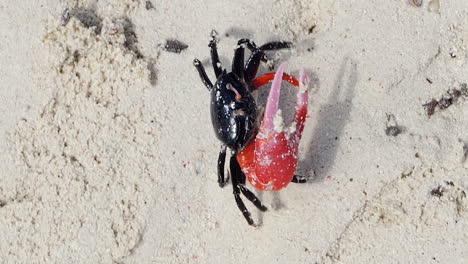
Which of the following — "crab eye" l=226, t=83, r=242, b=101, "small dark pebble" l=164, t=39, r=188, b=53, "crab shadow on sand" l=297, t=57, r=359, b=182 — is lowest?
"crab shadow on sand" l=297, t=57, r=359, b=182

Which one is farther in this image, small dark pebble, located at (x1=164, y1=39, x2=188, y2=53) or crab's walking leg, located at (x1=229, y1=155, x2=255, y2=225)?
small dark pebble, located at (x1=164, y1=39, x2=188, y2=53)

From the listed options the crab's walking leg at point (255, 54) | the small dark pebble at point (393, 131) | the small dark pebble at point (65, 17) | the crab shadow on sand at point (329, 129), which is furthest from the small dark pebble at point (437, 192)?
the small dark pebble at point (65, 17)

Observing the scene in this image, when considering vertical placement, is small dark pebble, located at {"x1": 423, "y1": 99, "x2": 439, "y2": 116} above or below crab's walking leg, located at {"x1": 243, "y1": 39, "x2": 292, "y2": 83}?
below

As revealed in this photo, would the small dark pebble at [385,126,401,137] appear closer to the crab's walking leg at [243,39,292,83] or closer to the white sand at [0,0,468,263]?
the white sand at [0,0,468,263]

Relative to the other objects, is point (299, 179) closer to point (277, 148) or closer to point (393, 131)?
point (277, 148)

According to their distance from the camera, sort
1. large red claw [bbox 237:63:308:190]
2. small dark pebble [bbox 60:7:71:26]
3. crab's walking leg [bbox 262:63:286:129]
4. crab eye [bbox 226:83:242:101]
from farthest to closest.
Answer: small dark pebble [bbox 60:7:71:26]
crab eye [bbox 226:83:242:101]
large red claw [bbox 237:63:308:190]
crab's walking leg [bbox 262:63:286:129]

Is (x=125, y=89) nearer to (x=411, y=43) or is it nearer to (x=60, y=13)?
(x=60, y=13)

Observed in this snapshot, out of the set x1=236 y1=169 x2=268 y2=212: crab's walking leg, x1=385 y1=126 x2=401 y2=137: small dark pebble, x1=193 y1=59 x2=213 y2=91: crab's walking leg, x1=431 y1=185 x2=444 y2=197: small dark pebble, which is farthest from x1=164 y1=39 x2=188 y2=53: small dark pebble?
x1=431 y1=185 x2=444 y2=197: small dark pebble

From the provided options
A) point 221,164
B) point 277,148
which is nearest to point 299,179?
point 277,148

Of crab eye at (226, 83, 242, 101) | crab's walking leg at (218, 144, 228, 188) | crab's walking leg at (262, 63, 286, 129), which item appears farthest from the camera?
crab's walking leg at (218, 144, 228, 188)
